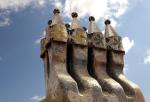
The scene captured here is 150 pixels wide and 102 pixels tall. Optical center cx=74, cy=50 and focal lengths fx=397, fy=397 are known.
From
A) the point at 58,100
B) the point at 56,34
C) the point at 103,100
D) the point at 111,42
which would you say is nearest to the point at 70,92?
the point at 58,100

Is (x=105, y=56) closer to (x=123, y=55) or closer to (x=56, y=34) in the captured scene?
(x=123, y=55)

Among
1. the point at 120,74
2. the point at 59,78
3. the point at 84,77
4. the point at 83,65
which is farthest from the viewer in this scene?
the point at 120,74

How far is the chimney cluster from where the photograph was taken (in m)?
11.0

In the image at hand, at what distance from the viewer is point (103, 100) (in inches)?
440

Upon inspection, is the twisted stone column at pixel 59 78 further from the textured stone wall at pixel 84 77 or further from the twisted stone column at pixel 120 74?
the twisted stone column at pixel 120 74

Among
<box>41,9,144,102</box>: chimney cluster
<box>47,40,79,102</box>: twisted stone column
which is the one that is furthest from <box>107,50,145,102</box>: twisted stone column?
<box>47,40,79,102</box>: twisted stone column

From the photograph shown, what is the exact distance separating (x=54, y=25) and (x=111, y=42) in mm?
2048

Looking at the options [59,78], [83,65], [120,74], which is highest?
[83,65]

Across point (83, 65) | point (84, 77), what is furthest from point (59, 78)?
point (83, 65)

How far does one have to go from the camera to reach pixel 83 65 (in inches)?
468

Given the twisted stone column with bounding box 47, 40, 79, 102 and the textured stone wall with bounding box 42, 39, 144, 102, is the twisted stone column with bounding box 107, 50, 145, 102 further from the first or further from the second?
the twisted stone column with bounding box 47, 40, 79, 102

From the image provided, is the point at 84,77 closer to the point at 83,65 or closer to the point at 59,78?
the point at 83,65

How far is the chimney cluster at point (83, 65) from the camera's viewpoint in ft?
36.1

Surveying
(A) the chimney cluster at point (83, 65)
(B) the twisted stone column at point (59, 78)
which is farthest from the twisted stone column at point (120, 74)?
(B) the twisted stone column at point (59, 78)
